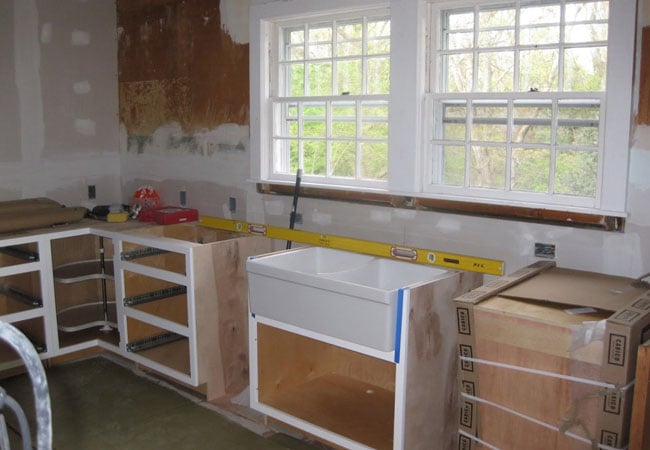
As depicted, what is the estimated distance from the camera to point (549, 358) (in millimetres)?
2275

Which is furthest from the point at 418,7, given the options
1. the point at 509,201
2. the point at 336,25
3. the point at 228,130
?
the point at 228,130

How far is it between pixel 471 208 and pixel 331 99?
1.08 metres

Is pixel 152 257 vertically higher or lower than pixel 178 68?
lower

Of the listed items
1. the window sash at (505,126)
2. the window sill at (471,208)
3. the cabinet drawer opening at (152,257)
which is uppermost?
the window sash at (505,126)

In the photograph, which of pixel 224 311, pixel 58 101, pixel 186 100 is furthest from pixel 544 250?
pixel 58 101

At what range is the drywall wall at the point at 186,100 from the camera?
411 centimetres

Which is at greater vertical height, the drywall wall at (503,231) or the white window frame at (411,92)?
the white window frame at (411,92)

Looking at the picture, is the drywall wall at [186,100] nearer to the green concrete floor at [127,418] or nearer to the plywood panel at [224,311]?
the plywood panel at [224,311]

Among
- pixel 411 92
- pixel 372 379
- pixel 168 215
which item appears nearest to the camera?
pixel 411 92

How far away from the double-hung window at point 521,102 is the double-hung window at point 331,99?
0.37 meters

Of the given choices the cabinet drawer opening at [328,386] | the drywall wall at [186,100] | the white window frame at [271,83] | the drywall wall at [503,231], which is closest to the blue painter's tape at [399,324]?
the cabinet drawer opening at [328,386]

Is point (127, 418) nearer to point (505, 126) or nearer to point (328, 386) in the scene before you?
point (328, 386)

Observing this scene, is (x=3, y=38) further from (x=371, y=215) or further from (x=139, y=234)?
(x=371, y=215)

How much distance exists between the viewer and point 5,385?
12.7 feet
